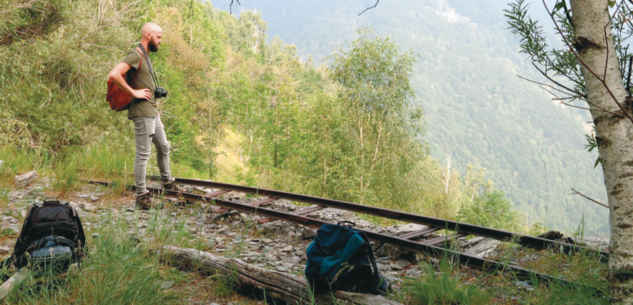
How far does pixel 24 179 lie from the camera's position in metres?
7.02

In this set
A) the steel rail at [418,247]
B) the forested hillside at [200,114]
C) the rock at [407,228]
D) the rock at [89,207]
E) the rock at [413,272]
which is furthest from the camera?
the forested hillside at [200,114]

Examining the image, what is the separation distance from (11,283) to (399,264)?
3213mm

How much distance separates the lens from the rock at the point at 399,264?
4.02m

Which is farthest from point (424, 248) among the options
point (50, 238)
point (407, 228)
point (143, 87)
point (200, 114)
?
point (200, 114)

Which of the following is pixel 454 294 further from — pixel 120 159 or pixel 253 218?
pixel 120 159

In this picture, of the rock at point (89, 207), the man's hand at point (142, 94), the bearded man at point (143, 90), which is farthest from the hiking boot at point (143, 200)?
the man's hand at point (142, 94)

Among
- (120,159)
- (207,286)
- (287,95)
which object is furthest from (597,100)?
(287,95)

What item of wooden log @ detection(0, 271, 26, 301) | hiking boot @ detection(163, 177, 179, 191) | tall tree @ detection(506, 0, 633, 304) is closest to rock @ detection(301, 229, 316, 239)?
hiking boot @ detection(163, 177, 179, 191)

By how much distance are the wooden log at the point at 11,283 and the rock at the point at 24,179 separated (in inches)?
207

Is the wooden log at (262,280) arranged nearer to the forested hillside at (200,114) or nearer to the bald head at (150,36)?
the forested hillside at (200,114)

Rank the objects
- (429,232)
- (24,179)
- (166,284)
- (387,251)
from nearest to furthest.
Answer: (166,284) → (387,251) → (429,232) → (24,179)

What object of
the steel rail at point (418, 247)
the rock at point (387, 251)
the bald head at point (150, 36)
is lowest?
the rock at point (387, 251)

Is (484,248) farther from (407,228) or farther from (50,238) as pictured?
(50,238)

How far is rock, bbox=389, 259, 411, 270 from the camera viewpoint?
4020 mm
